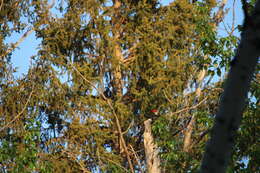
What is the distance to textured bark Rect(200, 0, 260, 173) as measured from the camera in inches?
58.1

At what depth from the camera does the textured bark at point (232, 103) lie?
147cm

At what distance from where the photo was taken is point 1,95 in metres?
16.4

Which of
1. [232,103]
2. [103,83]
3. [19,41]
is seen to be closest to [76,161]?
[103,83]

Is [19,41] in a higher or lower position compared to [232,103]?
higher

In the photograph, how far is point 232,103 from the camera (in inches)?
58.7

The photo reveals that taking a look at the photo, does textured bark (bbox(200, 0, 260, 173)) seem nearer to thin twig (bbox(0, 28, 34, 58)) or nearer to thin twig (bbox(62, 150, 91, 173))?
thin twig (bbox(62, 150, 91, 173))

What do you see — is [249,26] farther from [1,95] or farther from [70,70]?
[1,95]

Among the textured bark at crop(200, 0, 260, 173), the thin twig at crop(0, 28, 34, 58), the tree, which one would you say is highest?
the thin twig at crop(0, 28, 34, 58)

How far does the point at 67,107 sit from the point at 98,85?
46.5 inches

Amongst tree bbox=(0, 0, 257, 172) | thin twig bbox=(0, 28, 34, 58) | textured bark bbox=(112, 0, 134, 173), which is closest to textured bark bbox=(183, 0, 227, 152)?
tree bbox=(0, 0, 257, 172)

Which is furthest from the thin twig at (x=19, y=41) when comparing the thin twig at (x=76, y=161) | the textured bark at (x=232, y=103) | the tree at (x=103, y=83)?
the textured bark at (x=232, y=103)

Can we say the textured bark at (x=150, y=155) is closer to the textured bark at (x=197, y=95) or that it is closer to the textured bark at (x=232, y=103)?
the textured bark at (x=197, y=95)

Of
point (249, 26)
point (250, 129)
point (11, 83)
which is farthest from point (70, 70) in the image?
point (249, 26)

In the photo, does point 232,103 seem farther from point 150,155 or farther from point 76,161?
point 76,161
